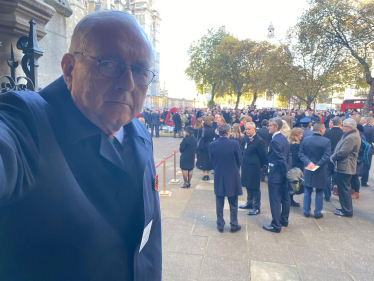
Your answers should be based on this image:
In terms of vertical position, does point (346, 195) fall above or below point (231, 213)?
above

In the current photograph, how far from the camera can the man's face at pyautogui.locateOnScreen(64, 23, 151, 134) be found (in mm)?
1100

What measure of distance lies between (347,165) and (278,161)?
1.92m

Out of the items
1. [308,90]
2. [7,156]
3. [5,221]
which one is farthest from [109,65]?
[308,90]

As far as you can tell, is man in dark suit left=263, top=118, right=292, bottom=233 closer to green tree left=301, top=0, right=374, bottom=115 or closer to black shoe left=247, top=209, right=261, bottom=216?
black shoe left=247, top=209, right=261, bottom=216

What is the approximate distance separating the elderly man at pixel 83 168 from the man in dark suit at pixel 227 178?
362cm

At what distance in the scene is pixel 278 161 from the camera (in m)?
4.91

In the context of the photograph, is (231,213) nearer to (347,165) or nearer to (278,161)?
(278,161)

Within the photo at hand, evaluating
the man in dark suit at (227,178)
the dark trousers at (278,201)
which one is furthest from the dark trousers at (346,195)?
the man in dark suit at (227,178)

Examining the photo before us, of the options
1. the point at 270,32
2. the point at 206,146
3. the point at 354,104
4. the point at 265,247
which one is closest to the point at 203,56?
the point at 354,104

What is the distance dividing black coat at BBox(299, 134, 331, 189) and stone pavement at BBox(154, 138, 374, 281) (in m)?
0.80

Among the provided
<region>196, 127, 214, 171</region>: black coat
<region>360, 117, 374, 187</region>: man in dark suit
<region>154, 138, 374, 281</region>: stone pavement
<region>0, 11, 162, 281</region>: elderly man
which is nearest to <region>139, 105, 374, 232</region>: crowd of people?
<region>154, 138, 374, 281</region>: stone pavement

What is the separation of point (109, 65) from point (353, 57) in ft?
78.3

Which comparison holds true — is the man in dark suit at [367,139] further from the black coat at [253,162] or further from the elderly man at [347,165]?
the black coat at [253,162]

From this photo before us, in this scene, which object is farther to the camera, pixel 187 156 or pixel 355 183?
pixel 187 156
